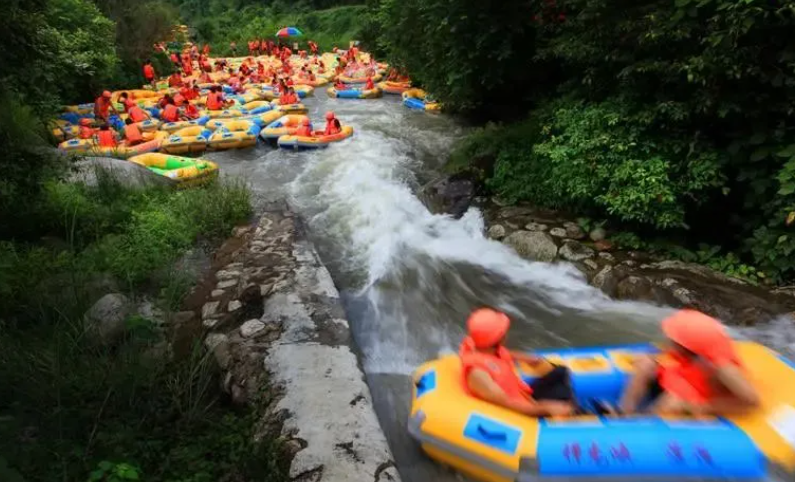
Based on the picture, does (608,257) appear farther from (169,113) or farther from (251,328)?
(169,113)

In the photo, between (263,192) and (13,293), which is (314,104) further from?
(13,293)

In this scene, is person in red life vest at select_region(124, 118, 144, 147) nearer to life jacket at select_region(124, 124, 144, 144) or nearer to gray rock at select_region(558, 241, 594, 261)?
life jacket at select_region(124, 124, 144, 144)

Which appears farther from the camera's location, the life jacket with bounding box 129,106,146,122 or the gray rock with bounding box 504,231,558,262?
the life jacket with bounding box 129,106,146,122

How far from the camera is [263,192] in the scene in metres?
8.82

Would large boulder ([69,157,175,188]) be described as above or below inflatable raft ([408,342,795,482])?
below

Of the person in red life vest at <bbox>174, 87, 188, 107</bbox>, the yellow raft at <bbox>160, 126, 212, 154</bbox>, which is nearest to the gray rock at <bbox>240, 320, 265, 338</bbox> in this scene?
the yellow raft at <bbox>160, 126, 212, 154</bbox>

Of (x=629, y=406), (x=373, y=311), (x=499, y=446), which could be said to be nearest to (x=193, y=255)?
(x=373, y=311)

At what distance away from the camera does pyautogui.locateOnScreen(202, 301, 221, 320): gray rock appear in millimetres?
4684

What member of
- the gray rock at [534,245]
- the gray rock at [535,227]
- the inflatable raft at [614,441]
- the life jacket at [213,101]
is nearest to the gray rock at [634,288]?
the gray rock at [534,245]

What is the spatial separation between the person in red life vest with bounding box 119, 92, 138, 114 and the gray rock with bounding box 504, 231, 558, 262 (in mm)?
10321

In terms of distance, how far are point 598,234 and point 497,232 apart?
Answer: 124 cm

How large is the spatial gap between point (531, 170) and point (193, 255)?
441 centimetres

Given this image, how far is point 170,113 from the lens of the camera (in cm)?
1253

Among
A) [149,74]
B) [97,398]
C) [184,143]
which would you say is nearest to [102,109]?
[184,143]
